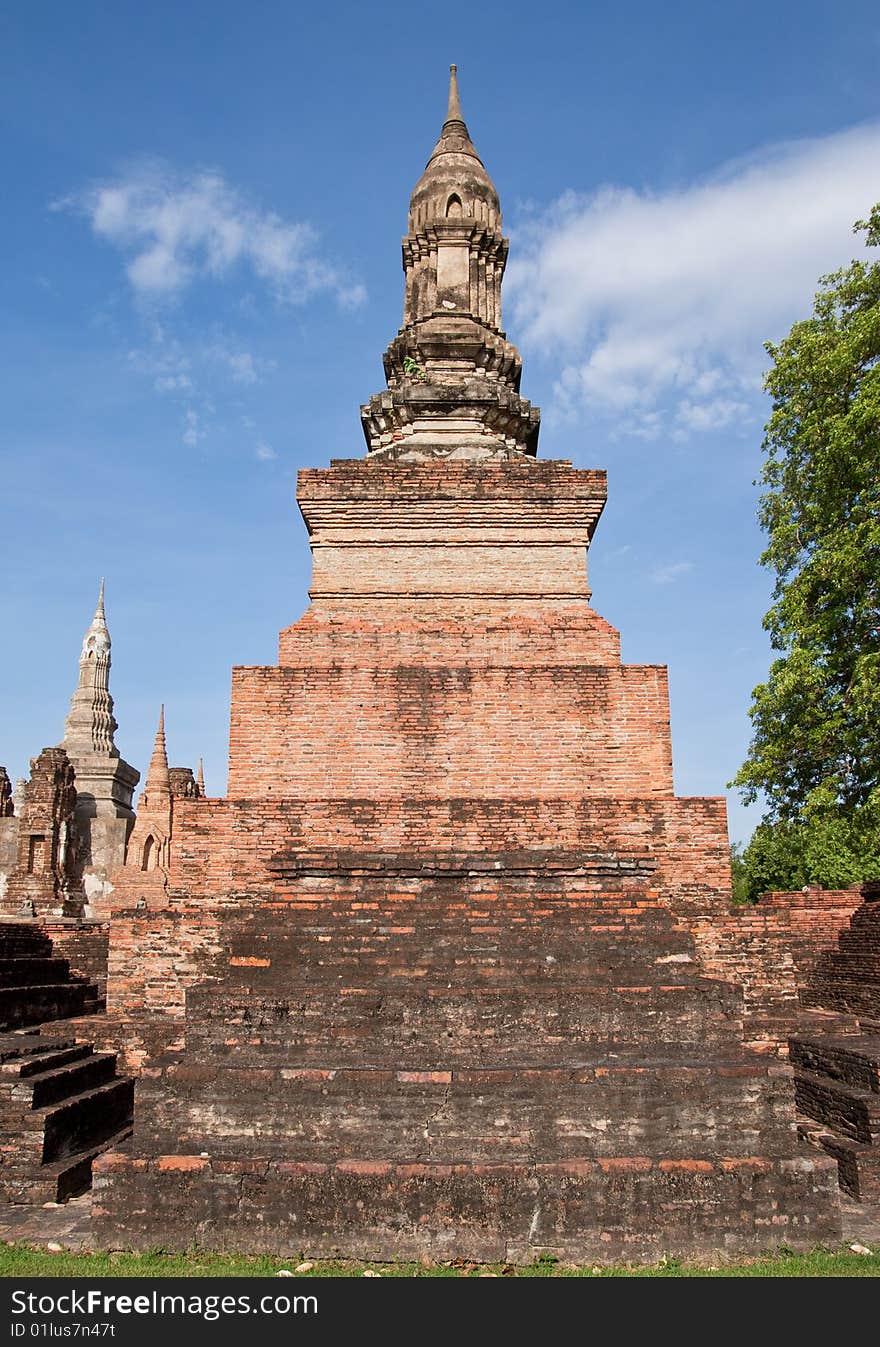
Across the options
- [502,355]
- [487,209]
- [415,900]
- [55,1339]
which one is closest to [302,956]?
[415,900]

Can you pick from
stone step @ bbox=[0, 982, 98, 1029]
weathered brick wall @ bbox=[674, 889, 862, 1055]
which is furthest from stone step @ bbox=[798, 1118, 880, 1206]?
stone step @ bbox=[0, 982, 98, 1029]

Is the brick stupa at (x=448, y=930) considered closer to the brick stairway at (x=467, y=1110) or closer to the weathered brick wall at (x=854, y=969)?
the brick stairway at (x=467, y=1110)

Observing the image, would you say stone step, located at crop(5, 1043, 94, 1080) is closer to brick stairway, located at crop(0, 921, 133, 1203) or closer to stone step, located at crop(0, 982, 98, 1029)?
brick stairway, located at crop(0, 921, 133, 1203)

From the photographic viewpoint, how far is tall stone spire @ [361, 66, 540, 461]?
545 inches

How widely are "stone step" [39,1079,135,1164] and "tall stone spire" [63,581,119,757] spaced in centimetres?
2096

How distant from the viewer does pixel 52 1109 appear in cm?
795

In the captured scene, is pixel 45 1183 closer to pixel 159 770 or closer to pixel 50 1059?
pixel 50 1059

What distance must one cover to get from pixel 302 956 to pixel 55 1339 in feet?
12.4

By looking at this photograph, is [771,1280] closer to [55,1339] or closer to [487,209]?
[55,1339]

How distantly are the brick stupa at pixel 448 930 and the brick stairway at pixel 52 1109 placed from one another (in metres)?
0.48

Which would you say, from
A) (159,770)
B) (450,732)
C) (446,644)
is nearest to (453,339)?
(446,644)

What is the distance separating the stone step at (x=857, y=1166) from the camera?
Answer: 7.77 m

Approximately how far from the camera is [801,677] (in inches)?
605

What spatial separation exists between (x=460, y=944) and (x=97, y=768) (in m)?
21.6
